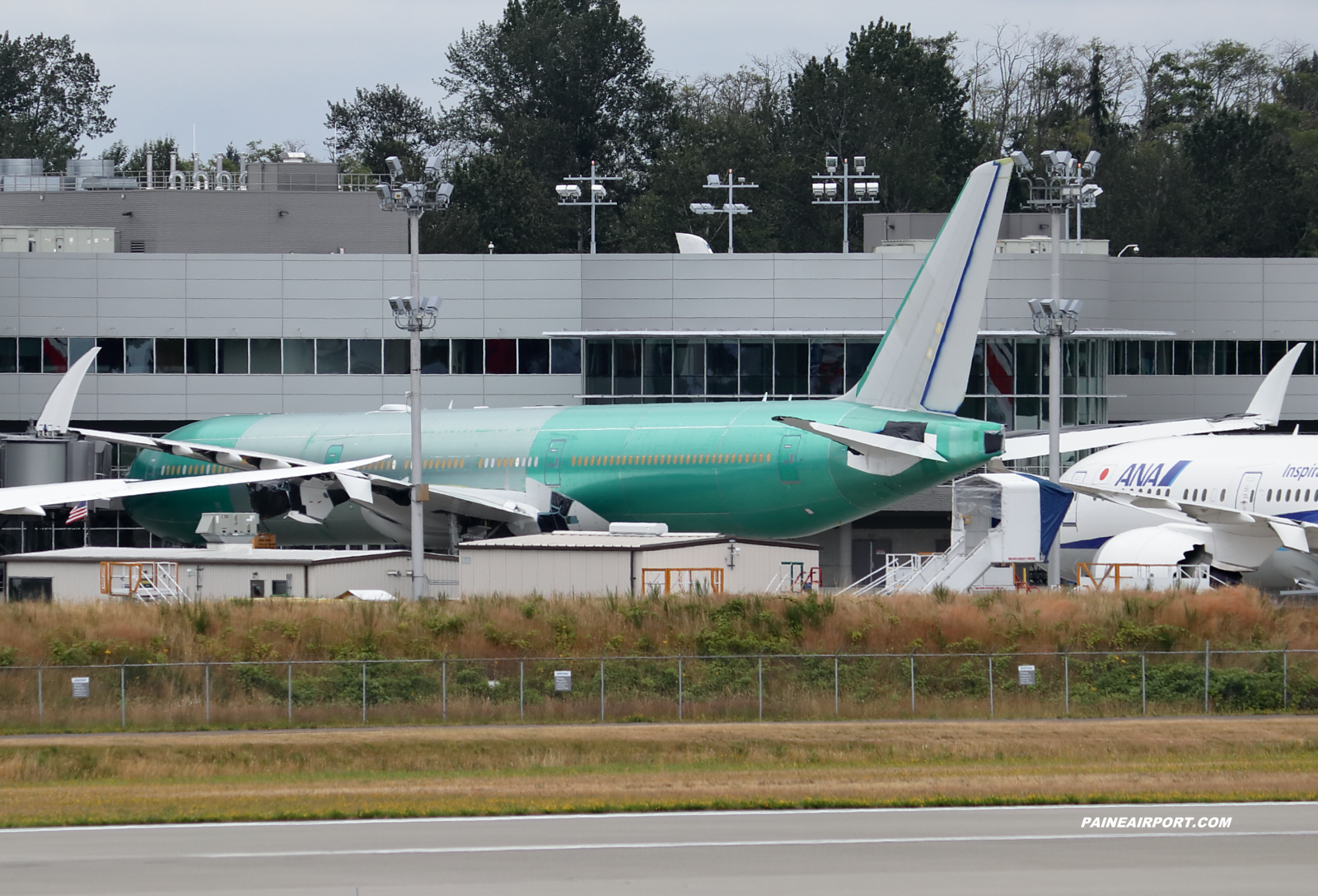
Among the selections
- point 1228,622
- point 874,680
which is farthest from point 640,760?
point 1228,622

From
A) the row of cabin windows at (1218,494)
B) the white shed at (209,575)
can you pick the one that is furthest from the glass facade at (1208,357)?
the white shed at (209,575)

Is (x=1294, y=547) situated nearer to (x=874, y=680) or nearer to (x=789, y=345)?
(x=874, y=680)

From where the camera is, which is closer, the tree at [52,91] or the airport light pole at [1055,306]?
the airport light pole at [1055,306]

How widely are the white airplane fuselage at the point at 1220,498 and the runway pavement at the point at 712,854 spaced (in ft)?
63.7

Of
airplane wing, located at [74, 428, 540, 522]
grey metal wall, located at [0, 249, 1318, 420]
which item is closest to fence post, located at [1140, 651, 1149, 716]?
airplane wing, located at [74, 428, 540, 522]

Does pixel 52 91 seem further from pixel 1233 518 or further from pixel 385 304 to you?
pixel 1233 518

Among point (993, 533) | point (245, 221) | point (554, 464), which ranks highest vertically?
point (245, 221)

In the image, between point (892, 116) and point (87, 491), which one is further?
point (892, 116)

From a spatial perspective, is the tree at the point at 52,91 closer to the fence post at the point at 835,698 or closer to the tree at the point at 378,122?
the tree at the point at 378,122

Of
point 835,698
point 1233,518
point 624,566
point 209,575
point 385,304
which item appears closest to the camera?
point 835,698

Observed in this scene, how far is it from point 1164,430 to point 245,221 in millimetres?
33720

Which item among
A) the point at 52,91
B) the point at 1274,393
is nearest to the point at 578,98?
the point at 52,91

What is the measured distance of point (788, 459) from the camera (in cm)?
3766

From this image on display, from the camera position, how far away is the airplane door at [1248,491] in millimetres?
37156
